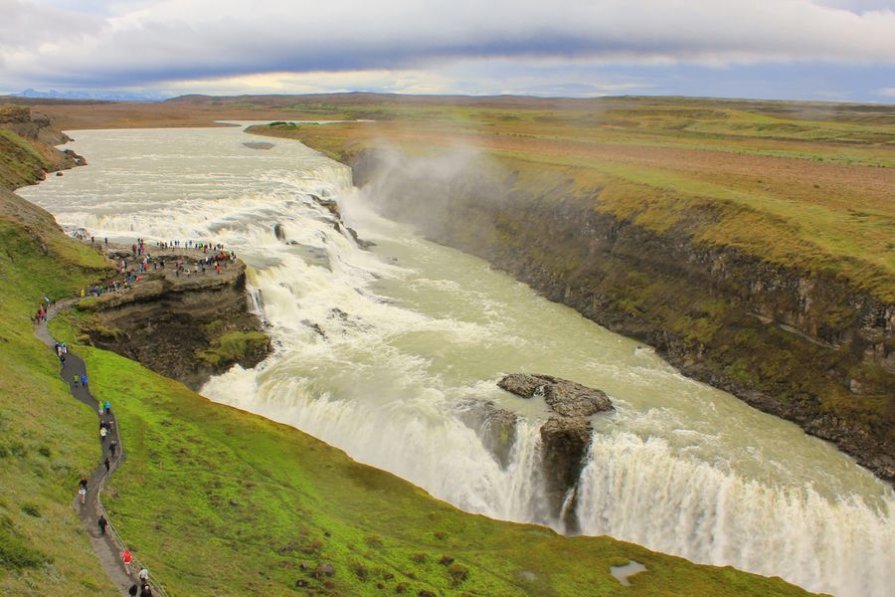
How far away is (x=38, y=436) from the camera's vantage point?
79.7 ft

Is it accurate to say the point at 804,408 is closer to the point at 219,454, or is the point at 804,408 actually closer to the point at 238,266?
the point at 219,454

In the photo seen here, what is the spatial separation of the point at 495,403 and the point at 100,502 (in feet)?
60.3

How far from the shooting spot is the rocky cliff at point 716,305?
109ft

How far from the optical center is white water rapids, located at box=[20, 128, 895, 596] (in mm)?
27750

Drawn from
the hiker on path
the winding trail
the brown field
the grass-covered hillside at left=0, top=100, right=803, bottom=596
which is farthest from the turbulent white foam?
the winding trail

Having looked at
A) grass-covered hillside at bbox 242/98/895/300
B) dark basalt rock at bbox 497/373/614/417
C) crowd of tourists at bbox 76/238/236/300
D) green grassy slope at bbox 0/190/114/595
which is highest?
grass-covered hillside at bbox 242/98/895/300

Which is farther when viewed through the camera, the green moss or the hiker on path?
the green moss

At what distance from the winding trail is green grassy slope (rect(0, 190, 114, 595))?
0.36 meters

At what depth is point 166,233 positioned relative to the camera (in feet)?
168

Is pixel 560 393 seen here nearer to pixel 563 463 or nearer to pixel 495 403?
pixel 495 403

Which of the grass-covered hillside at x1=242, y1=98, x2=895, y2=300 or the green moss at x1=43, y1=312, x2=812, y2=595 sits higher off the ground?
the grass-covered hillside at x1=242, y1=98, x2=895, y2=300

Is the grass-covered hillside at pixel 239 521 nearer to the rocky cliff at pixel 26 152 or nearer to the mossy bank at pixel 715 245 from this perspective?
the mossy bank at pixel 715 245

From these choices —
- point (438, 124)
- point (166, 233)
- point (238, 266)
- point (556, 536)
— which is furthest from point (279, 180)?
point (438, 124)

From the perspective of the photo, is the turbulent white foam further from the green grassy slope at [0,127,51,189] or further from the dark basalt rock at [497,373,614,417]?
the green grassy slope at [0,127,51,189]
